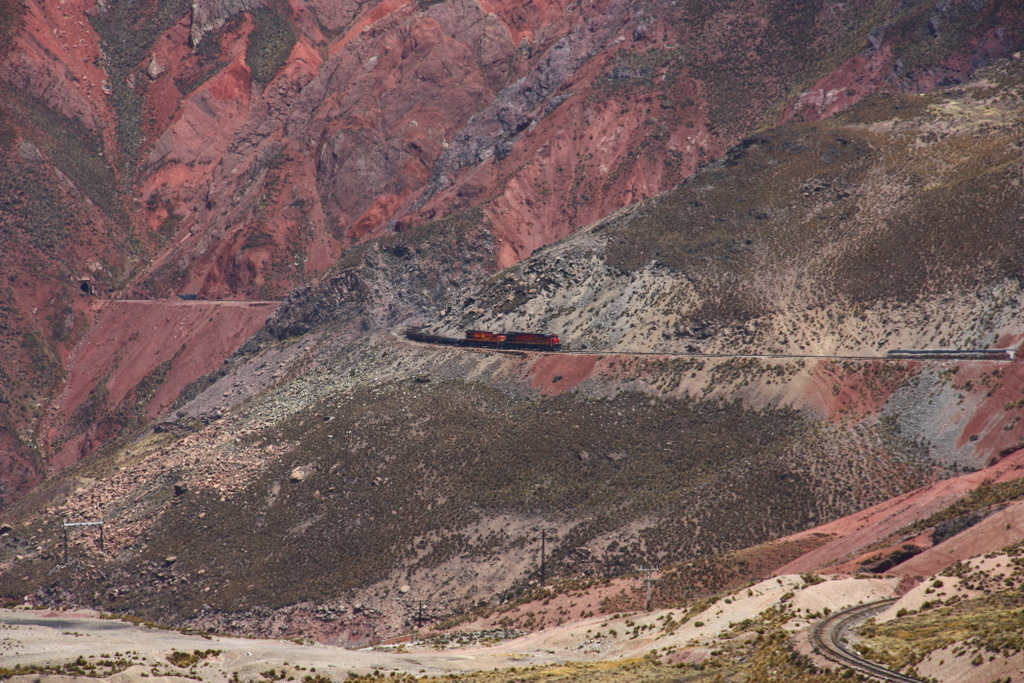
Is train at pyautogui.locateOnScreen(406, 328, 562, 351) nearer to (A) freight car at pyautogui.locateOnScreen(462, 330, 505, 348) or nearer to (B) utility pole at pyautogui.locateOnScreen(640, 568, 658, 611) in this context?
(A) freight car at pyautogui.locateOnScreen(462, 330, 505, 348)

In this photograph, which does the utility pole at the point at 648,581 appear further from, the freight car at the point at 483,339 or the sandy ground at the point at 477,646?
the freight car at the point at 483,339

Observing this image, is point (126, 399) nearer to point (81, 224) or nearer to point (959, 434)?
point (81, 224)

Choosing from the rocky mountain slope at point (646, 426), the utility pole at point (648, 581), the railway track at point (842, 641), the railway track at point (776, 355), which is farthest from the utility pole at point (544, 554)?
the railway track at point (842, 641)

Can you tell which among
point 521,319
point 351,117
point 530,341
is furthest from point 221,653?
point 351,117

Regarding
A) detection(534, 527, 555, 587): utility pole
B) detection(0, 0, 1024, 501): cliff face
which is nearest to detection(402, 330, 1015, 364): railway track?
detection(534, 527, 555, 587): utility pole

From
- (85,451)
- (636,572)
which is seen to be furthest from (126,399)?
(636,572)
